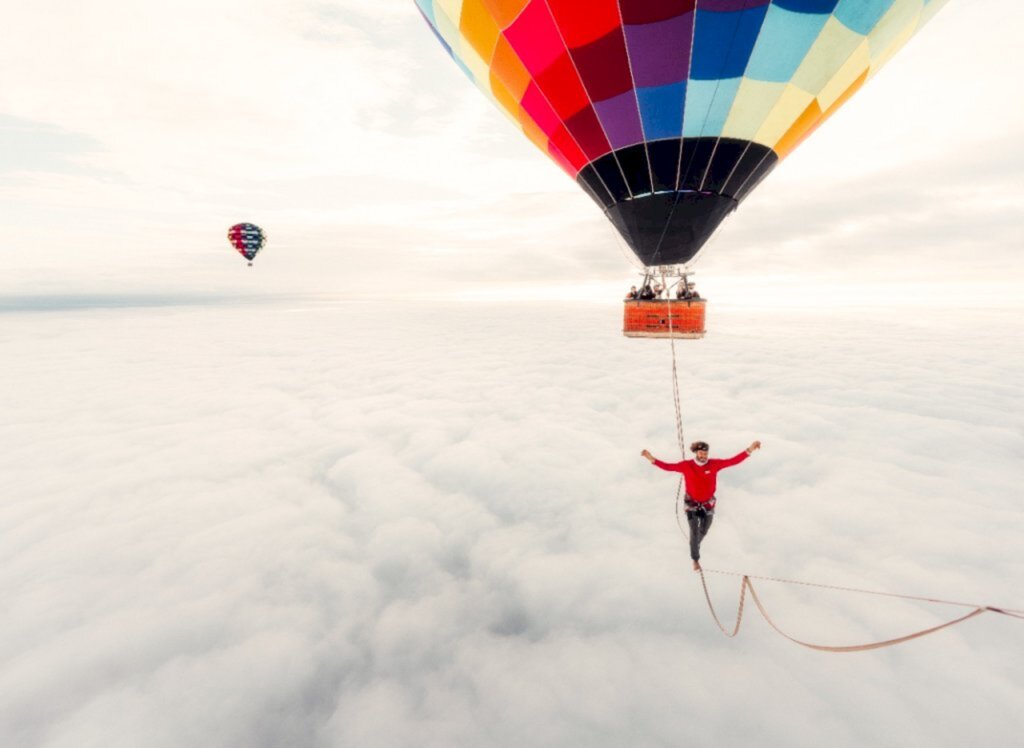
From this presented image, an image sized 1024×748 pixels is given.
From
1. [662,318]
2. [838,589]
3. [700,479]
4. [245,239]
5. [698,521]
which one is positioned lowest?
[838,589]

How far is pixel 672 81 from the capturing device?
5.95 m

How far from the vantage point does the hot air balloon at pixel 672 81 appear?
18.1ft

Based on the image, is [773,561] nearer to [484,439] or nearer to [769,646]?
[769,646]

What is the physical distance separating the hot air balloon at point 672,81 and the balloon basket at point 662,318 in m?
2.86

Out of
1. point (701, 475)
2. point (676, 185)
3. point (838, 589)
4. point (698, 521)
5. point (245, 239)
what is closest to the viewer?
point (701, 475)

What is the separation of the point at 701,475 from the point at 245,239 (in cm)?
3819

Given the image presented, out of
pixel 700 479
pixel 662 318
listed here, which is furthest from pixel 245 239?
pixel 700 479

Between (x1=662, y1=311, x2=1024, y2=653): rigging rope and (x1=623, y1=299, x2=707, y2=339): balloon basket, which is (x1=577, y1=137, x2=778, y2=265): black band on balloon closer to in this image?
(x1=662, y1=311, x2=1024, y2=653): rigging rope

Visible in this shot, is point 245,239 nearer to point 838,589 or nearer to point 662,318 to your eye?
point 662,318

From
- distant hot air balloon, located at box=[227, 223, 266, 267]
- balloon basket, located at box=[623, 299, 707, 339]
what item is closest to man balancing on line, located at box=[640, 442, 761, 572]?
balloon basket, located at box=[623, 299, 707, 339]

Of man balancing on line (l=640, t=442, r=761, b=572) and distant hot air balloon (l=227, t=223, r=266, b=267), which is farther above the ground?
distant hot air balloon (l=227, t=223, r=266, b=267)

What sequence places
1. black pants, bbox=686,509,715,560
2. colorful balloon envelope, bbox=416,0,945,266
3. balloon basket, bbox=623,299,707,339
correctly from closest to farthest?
black pants, bbox=686,509,715,560 → colorful balloon envelope, bbox=416,0,945,266 → balloon basket, bbox=623,299,707,339

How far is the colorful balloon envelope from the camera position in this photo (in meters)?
5.53

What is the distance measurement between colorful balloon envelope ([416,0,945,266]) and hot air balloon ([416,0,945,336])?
2 centimetres
